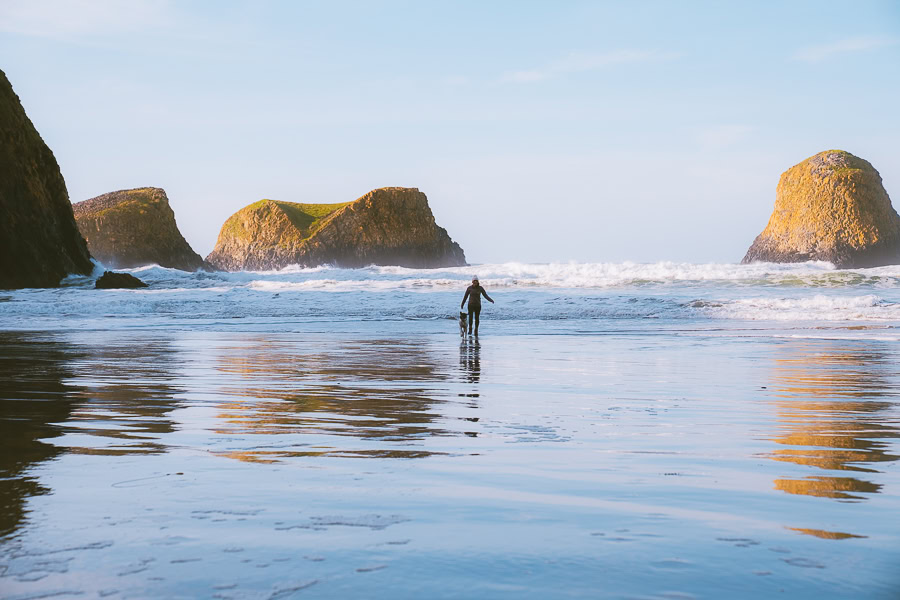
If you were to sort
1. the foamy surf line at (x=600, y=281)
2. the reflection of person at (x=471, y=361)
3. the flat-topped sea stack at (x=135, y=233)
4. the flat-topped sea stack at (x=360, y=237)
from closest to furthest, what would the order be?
the reflection of person at (x=471, y=361) < the foamy surf line at (x=600, y=281) < the flat-topped sea stack at (x=135, y=233) < the flat-topped sea stack at (x=360, y=237)

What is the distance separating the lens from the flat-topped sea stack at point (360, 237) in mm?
93938

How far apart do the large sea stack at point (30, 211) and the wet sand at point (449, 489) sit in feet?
97.5

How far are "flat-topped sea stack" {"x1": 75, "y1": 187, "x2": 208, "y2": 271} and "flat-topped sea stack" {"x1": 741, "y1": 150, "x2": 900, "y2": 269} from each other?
57.4 meters

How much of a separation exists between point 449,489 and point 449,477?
0.84 feet

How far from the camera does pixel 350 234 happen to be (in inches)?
3713

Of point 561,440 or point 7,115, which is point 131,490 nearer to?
point 561,440

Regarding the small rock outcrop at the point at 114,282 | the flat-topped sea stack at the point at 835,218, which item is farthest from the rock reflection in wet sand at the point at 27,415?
the flat-topped sea stack at the point at 835,218

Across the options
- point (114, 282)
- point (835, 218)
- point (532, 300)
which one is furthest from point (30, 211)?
point (835, 218)

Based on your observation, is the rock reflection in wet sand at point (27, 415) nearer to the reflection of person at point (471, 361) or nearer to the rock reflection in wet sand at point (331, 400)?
the rock reflection in wet sand at point (331, 400)

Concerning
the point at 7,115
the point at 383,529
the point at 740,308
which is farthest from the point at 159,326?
the point at 7,115

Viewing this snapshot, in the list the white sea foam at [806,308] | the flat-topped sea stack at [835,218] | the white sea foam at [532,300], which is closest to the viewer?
the white sea foam at [806,308]

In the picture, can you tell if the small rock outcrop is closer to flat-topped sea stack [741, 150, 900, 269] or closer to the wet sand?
the wet sand

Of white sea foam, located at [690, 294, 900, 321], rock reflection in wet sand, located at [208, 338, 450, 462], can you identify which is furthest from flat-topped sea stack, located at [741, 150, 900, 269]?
rock reflection in wet sand, located at [208, 338, 450, 462]

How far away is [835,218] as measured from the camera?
79750 mm
